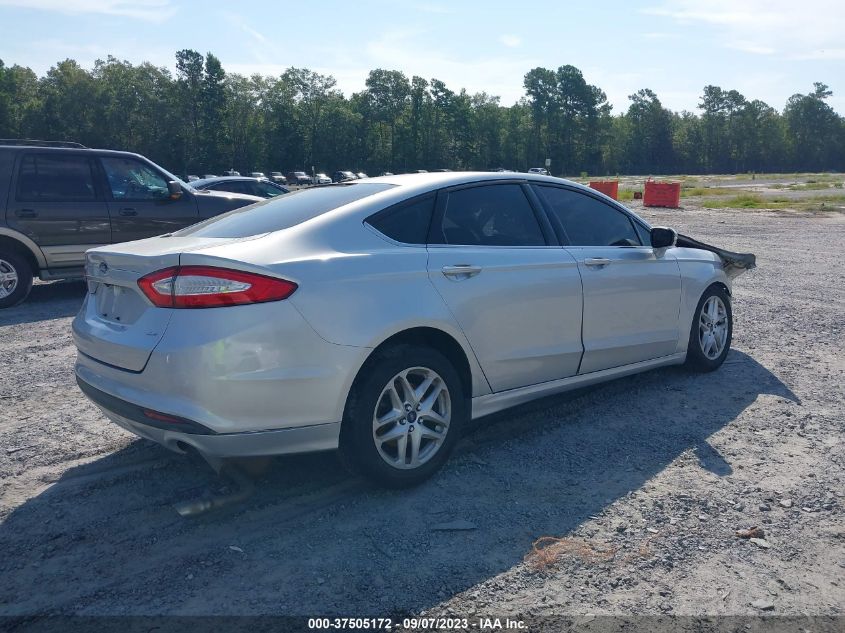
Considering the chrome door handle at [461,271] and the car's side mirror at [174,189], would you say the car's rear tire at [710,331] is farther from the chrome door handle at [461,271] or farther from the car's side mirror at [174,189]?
the car's side mirror at [174,189]

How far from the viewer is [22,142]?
30.3 feet

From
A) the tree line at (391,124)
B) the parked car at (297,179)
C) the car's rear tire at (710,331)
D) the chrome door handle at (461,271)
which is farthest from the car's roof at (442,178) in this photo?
the tree line at (391,124)

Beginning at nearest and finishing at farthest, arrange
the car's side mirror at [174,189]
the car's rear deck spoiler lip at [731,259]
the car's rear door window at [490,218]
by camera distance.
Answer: the car's rear door window at [490,218]
the car's rear deck spoiler lip at [731,259]
the car's side mirror at [174,189]

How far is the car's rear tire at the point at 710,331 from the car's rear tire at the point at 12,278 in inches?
304

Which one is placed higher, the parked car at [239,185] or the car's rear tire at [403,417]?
the parked car at [239,185]

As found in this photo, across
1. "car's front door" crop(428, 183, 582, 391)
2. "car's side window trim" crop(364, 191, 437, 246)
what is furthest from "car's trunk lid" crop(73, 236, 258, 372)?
"car's front door" crop(428, 183, 582, 391)

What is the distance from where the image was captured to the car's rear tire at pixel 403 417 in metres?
3.61

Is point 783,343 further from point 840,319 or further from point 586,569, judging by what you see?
point 586,569

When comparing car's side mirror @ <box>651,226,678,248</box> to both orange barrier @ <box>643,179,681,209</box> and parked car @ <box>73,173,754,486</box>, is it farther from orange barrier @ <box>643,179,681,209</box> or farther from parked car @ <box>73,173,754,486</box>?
orange barrier @ <box>643,179,681,209</box>

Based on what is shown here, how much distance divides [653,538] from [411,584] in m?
1.19

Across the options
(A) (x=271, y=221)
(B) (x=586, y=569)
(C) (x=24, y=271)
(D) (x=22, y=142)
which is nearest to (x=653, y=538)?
(B) (x=586, y=569)

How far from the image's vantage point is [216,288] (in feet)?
A: 10.8

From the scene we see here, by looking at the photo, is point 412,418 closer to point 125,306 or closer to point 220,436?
point 220,436

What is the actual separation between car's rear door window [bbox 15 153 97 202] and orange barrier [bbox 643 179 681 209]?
26.9 meters
